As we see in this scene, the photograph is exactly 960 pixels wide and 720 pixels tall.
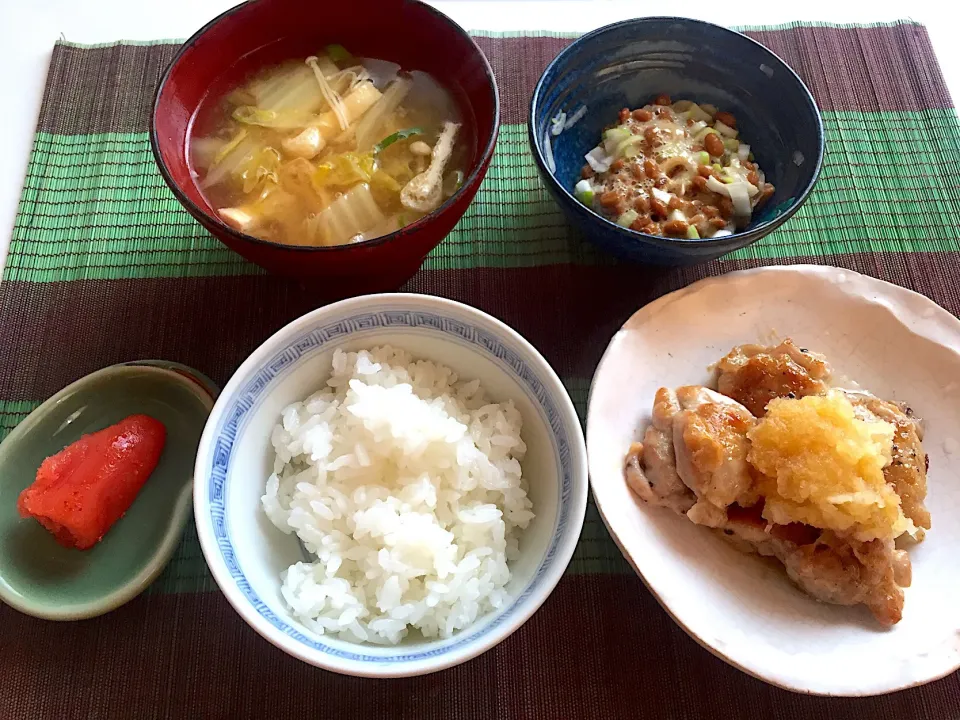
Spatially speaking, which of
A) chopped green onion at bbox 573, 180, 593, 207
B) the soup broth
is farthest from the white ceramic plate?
the soup broth

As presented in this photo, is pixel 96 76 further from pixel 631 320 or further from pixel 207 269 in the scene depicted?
pixel 631 320

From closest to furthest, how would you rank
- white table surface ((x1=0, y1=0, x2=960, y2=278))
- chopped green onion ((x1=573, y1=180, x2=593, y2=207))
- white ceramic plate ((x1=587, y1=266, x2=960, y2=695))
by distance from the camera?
white ceramic plate ((x1=587, y1=266, x2=960, y2=695))
chopped green onion ((x1=573, y1=180, x2=593, y2=207))
white table surface ((x1=0, y1=0, x2=960, y2=278))

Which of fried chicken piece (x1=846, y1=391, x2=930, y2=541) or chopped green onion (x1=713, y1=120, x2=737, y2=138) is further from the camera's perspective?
chopped green onion (x1=713, y1=120, x2=737, y2=138)

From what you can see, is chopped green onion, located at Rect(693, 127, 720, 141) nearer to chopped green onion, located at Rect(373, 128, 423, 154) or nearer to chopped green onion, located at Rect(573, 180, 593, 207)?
chopped green onion, located at Rect(573, 180, 593, 207)

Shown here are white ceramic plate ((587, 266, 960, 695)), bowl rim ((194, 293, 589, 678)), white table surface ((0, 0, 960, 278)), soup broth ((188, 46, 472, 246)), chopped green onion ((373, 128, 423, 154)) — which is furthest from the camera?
white table surface ((0, 0, 960, 278))

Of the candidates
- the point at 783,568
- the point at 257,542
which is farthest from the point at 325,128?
the point at 783,568

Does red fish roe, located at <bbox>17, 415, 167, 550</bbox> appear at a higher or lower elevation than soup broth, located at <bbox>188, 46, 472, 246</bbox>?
lower
